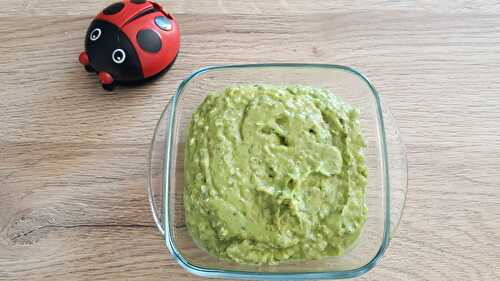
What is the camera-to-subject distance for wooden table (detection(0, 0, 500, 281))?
115cm

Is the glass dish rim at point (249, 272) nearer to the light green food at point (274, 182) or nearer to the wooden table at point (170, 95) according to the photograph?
the light green food at point (274, 182)

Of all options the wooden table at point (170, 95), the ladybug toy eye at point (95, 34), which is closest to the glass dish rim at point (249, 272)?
the wooden table at point (170, 95)

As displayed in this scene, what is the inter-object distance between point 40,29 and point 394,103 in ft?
3.29

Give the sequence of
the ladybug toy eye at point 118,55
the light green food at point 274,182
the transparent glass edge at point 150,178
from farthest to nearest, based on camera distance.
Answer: the ladybug toy eye at point 118,55, the transparent glass edge at point 150,178, the light green food at point 274,182

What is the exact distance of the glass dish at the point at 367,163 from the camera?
98 cm

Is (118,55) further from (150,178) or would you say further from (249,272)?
(249,272)

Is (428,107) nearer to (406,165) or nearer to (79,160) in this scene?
(406,165)

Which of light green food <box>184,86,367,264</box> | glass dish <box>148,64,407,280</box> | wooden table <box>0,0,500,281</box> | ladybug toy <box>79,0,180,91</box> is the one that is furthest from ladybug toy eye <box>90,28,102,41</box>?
light green food <box>184,86,367,264</box>

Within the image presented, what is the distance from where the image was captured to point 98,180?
1.21 metres

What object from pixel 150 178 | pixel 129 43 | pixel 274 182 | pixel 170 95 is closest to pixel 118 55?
pixel 129 43

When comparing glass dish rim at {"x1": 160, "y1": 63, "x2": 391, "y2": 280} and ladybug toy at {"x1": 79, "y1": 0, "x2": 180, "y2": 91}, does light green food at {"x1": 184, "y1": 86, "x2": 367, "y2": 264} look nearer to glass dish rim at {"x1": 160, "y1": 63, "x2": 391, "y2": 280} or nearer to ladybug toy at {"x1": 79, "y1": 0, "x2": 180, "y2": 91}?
glass dish rim at {"x1": 160, "y1": 63, "x2": 391, "y2": 280}

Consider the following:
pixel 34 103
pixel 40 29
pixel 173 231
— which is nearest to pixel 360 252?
pixel 173 231

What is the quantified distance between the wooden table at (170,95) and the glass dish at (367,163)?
108 millimetres

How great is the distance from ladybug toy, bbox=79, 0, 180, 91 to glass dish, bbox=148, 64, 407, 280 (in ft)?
0.51
